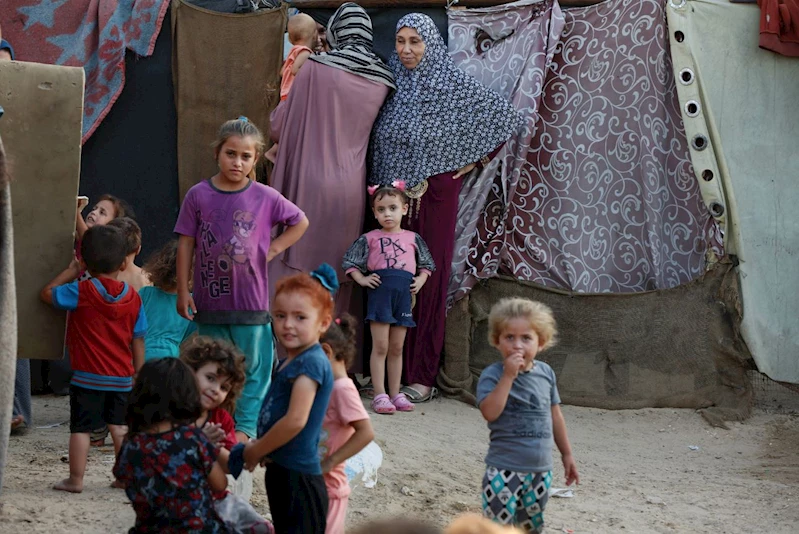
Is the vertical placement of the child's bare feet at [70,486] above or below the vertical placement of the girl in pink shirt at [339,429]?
below

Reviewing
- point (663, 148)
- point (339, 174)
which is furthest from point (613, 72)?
point (339, 174)

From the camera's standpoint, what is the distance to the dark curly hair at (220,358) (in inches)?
149

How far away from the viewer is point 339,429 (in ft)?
12.4

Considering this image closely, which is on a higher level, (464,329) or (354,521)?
(464,329)

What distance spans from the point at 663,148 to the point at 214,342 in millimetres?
4300

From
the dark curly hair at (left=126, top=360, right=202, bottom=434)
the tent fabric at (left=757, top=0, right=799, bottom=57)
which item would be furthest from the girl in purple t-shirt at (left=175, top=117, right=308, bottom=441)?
the tent fabric at (left=757, top=0, right=799, bottom=57)

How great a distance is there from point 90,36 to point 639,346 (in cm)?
409

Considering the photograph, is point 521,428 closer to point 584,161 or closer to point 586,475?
point 586,475

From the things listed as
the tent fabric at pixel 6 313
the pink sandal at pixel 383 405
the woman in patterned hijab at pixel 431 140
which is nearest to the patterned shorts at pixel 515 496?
the tent fabric at pixel 6 313

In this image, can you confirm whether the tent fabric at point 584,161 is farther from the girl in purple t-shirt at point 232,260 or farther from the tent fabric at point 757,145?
the girl in purple t-shirt at point 232,260

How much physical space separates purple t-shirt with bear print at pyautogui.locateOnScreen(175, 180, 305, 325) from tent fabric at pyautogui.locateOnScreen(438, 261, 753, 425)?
102 inches

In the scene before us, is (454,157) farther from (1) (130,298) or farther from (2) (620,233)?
(1) (130,298)

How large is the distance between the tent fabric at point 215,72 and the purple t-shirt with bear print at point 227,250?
2271mm

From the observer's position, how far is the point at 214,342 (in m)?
3.86
